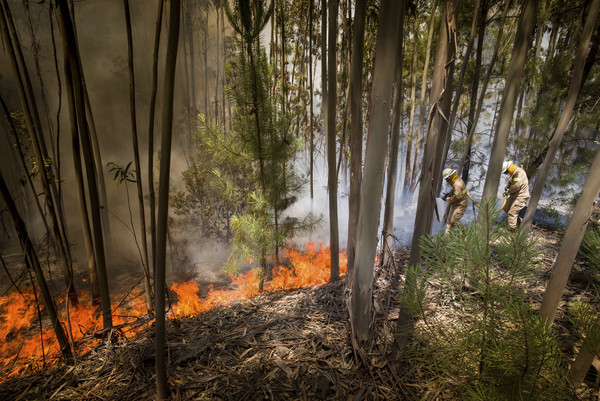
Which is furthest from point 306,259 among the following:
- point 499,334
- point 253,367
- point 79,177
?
point 499,334

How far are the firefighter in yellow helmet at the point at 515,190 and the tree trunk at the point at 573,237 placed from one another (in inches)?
115

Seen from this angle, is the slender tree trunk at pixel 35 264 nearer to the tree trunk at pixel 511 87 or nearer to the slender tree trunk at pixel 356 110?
the slender tree trunk at pixel 356 110

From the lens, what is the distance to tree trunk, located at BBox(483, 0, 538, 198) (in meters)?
1.93

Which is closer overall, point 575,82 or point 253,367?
point 253,367

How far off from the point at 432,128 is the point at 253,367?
78.5 inches

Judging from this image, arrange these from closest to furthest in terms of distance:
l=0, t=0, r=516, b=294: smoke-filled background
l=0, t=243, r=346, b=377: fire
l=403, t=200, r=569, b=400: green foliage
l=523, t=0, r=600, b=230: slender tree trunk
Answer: l=403, t=200, r=569, b=400: green foliage, l=523, t=0, r=600, b=230: slender tree trunk, l=0, t=243, r=346, b=377: fire, l=0, t=0, r=516, b=294: smoke-filled background

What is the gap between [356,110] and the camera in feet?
6.91

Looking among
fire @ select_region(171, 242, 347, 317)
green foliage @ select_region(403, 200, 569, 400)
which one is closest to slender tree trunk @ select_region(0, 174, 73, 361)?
green foliage @ select_region(403, 200, 569, 400)

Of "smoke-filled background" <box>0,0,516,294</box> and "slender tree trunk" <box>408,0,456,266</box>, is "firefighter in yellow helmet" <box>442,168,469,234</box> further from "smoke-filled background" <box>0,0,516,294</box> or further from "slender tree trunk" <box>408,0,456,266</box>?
"slender tree trunk" <box>408,0,456,266</box>

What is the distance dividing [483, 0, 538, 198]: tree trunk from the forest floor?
2.59 ft

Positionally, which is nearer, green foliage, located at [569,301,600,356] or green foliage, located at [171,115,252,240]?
green foliage, located at [569,301,600,356]

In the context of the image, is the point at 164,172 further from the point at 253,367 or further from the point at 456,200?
the point at 456,200

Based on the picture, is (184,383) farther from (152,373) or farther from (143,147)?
(143,147)

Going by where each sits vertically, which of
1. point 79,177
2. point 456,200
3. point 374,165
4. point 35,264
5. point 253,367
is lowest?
point 253,367
